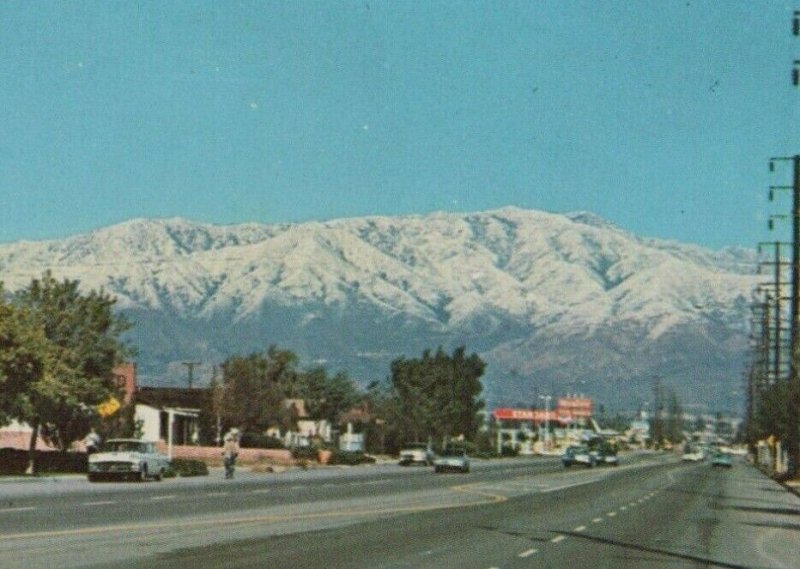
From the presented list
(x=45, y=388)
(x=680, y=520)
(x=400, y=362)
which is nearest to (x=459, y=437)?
(x=400, y=362)

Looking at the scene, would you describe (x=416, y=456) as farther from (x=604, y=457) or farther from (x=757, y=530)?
(x=757, y=530)

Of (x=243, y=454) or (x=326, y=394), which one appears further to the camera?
(x=326, y=394)

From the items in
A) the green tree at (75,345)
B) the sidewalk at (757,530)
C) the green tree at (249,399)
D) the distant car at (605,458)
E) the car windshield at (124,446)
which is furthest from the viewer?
the distant car at (605,458)

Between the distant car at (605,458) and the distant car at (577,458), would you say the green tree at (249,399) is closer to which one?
the distant car at (577,458)

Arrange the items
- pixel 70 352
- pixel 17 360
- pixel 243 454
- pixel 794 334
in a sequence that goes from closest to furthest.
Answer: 1. pixel 17 360
2. pixel 70 352
3. pixel 794 334
4. pixel 243 454

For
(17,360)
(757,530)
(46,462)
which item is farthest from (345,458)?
(757,530)

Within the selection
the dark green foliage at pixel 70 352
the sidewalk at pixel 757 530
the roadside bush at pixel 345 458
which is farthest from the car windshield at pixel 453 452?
the dark green foliage at pixel 70 352
